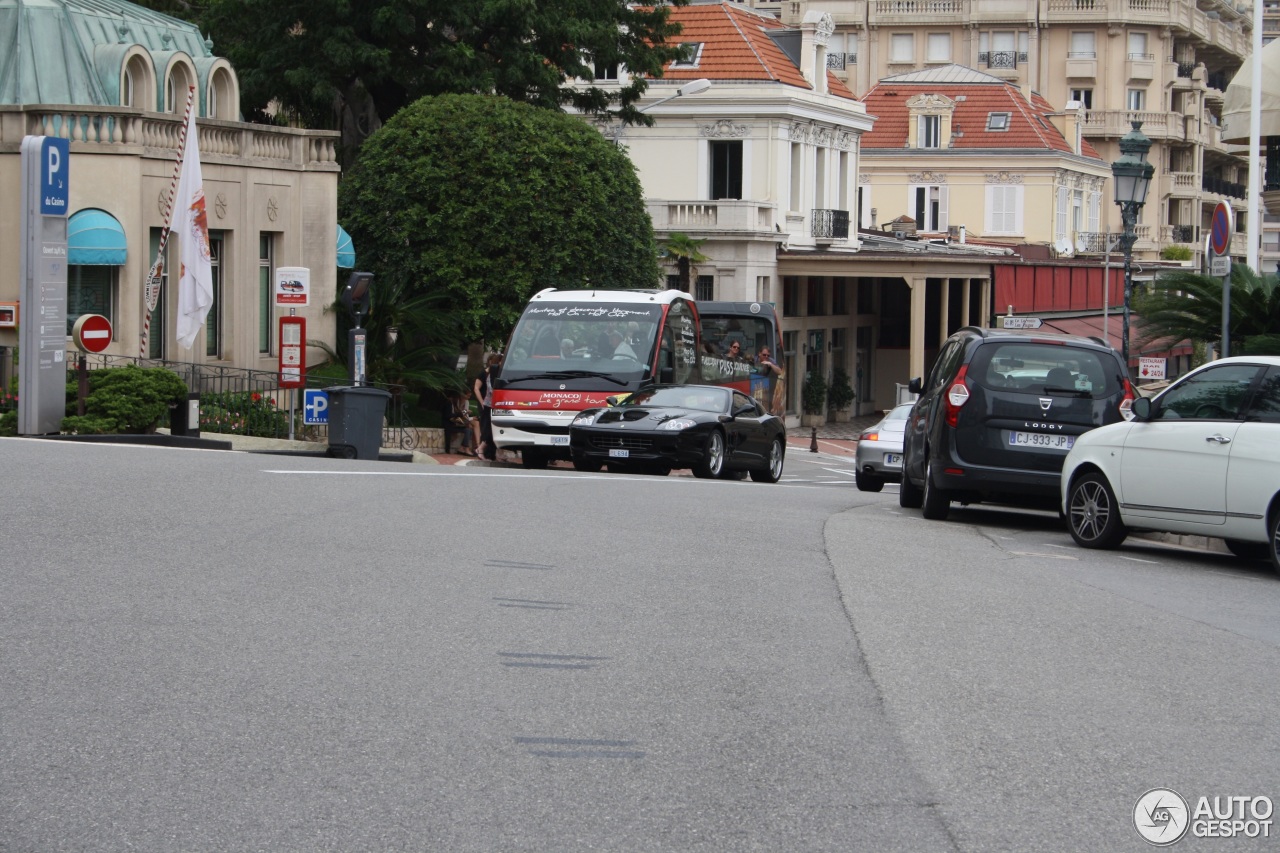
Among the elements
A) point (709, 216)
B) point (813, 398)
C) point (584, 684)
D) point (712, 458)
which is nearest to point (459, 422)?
point (712, 458)

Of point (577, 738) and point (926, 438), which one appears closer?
point (577, 738)

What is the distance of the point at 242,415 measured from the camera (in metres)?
24.8

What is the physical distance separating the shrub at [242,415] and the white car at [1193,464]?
1360 centimetres

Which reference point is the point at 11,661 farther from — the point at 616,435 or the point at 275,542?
the point at 616,435

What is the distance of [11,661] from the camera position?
7.86 meters

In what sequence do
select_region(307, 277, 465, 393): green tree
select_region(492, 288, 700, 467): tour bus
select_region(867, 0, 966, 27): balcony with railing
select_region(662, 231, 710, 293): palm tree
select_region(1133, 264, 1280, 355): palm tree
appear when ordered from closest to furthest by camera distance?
select_region(1133, 264, 1280, 355): palm tree, select_region(492, 288, 700, 467): tour bus, select_region(307, 277, 465, 393): green tree, select_region(662, 231, 710, 293): palm tree, select_region(867, 0, 966, 27): balcony with railing

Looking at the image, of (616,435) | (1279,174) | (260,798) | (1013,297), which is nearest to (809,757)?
(260,798)

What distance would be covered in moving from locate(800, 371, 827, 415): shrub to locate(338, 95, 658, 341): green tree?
2340 cm

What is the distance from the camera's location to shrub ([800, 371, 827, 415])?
57.5 metres

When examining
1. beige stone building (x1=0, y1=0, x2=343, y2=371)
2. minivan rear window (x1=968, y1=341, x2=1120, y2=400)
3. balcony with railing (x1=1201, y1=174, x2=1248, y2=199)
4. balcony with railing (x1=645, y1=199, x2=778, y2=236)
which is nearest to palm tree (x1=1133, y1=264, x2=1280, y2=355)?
minivan rear window (x1=968, y1=341, x2=1120, y2=400)

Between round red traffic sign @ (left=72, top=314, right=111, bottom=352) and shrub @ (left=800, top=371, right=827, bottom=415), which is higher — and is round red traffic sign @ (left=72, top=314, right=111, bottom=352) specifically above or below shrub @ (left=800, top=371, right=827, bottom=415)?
above

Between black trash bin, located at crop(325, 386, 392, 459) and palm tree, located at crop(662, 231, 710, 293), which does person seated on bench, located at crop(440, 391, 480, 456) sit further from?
palm tree, located at crop(662, 231, 710, 293)

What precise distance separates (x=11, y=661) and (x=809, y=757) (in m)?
3.68

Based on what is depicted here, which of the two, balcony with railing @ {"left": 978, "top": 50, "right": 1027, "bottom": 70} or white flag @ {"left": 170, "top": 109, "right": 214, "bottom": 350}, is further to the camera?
balcony with railing @ {"left": 978, "top": 50, "right": 1027, "bottom": 70}
